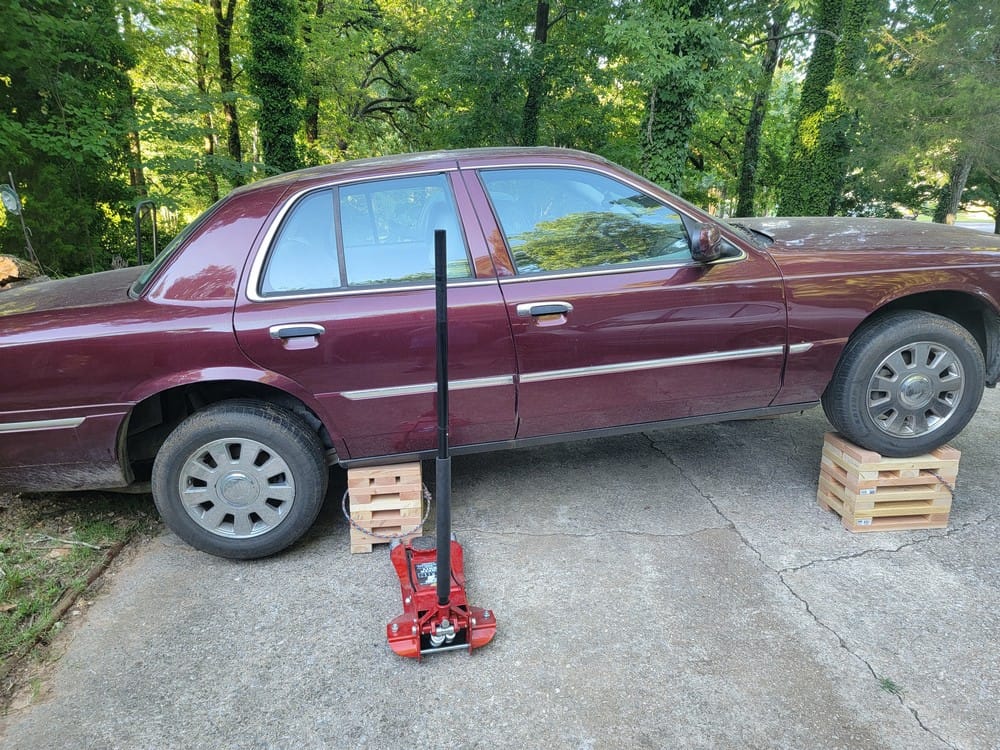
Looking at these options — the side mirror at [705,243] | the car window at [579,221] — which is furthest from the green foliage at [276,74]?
the side mirror at [705,243]

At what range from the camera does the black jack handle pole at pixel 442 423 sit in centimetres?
194

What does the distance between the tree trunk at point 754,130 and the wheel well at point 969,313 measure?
17.4 meters

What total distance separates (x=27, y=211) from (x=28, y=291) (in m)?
6.68

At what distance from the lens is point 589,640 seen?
2.41 meters

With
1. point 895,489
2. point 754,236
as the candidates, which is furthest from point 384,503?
point 895,489

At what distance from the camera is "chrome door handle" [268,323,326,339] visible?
2.71 metres

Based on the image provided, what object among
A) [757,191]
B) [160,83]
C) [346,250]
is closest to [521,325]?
[346,250]

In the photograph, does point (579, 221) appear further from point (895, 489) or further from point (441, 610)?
point (895, 489)

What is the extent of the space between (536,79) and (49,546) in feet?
43.4

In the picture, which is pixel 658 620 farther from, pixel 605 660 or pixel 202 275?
pixel 202 275

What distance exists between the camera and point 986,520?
3.20 metres

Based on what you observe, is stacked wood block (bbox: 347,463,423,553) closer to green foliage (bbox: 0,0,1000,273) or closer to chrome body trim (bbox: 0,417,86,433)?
chrome body trim (bbox: 0,417,86,433)

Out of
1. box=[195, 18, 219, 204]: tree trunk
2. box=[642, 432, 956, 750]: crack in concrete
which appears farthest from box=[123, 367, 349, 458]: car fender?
box=[195, 18, 219, 204]: tree trunk

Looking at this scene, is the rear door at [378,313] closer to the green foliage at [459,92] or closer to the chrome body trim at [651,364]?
the chrome body trim at [651,364]
